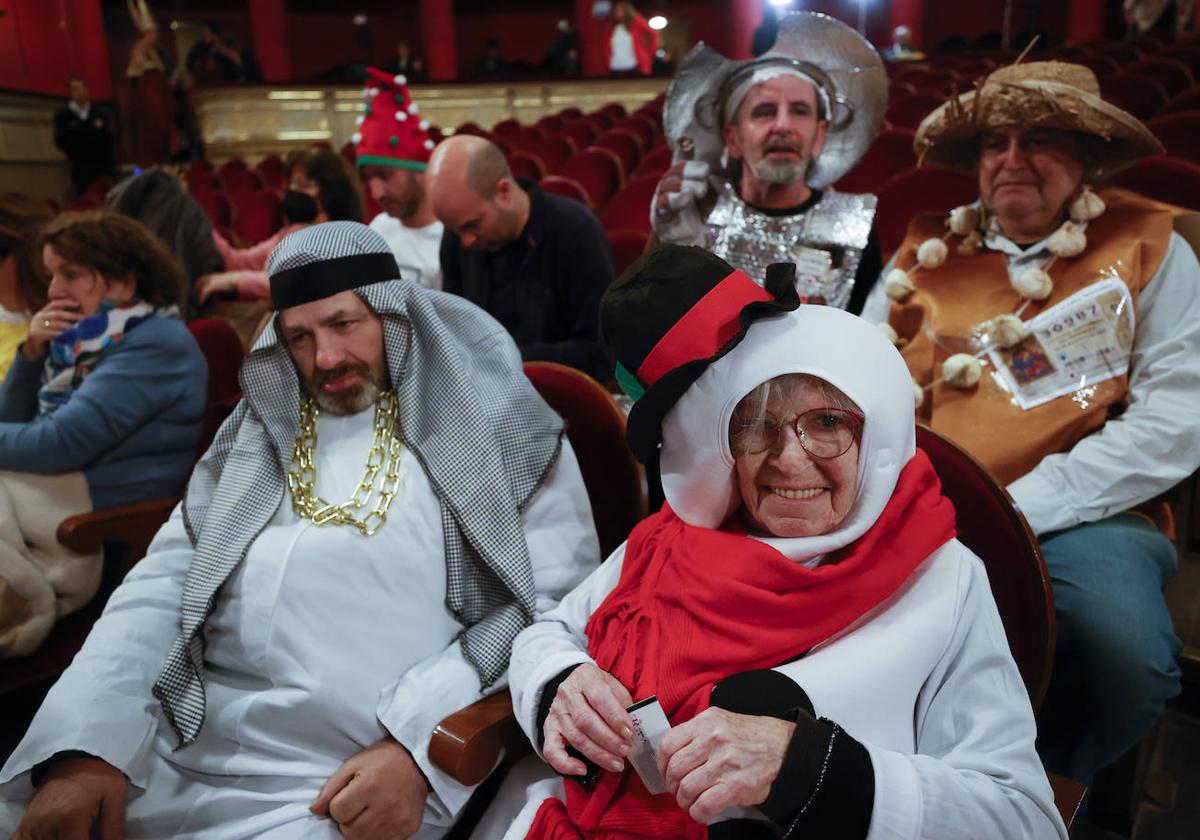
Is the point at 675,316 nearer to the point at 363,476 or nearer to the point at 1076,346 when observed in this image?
the point at 363,476

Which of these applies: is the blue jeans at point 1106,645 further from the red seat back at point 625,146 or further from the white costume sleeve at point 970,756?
the red seat back at point 625,146

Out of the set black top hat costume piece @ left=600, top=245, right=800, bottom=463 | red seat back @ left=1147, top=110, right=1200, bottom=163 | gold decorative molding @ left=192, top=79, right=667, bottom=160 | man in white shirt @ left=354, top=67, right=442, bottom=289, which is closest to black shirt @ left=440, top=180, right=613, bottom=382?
man in white shirt @ left=354, top=67, right=442, bottom=289

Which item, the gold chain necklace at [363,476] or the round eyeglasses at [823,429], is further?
the gold chain necklace at [363,476]

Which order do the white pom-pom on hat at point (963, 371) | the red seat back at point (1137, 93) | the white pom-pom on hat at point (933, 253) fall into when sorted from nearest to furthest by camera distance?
the white pom-pom on hat at point (963, 371)
the white pom-pom on hat at point (933, 253)
the red seat back at point (1137, 93)

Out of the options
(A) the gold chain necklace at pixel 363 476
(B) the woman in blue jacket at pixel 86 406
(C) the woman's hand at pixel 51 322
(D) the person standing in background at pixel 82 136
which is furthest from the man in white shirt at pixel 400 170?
(D) the person standing in background at pixel 82 136

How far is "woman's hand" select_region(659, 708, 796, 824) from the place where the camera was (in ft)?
2.64

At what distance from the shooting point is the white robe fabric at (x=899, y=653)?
0.84 m

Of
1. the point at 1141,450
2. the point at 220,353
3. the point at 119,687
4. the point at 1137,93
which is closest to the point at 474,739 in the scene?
the point at 119,687

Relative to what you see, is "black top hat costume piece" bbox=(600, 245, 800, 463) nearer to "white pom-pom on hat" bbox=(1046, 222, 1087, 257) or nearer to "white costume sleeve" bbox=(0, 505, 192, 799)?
"white costume sleeve" bbox=(0, 505, 192, 799)

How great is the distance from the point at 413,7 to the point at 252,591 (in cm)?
1559

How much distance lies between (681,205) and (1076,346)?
42.1 inches

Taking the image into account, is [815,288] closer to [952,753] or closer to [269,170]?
[952,753]

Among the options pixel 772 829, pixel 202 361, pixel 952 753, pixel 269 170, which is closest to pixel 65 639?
pixel 202 361

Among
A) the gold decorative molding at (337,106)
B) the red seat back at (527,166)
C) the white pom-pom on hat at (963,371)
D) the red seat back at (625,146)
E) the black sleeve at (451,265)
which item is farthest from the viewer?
the gold decorative molding at (337,106)
